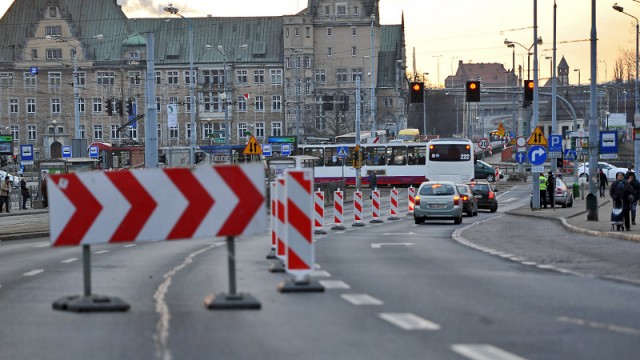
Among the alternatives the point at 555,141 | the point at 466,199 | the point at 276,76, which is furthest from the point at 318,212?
the point at 276,76

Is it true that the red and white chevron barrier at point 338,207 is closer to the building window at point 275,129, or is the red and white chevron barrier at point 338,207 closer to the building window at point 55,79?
the building window at point 55,79

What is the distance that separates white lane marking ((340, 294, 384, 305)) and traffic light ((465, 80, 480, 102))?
3869cm

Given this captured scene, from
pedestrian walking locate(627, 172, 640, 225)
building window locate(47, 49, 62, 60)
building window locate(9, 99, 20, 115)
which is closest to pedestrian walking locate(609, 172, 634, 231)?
pedestrian walking locate(627, 172, 640, 225)

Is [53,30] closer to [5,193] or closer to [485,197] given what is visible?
[5,193]

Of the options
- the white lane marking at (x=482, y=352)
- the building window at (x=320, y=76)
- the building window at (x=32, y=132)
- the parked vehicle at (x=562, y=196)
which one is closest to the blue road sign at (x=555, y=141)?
the parked vehicle at (x=562, y=196)

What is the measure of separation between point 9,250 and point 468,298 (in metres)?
16.6

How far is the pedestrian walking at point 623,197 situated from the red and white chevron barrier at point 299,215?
19147 mm

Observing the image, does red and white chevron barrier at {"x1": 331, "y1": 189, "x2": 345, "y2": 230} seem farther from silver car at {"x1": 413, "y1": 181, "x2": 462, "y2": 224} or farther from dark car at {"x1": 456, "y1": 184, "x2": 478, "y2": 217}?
dark car at {"x1": 456, "y1": 184, "x2": 478, "y2": 217}

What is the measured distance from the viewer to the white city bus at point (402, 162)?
8275cm

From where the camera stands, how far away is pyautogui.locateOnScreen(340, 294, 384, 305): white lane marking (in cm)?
1359

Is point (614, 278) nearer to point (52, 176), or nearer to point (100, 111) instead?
point (52, 176)

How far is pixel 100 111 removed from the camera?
140500 millimetres

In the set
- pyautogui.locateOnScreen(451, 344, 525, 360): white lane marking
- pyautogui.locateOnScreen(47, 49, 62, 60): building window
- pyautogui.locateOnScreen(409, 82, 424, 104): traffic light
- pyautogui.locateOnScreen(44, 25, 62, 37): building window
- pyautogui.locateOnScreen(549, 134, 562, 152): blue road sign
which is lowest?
pyautogui.locateOnScreen(451, 344, 525, 360): white lane marking

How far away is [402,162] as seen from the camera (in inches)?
3378
